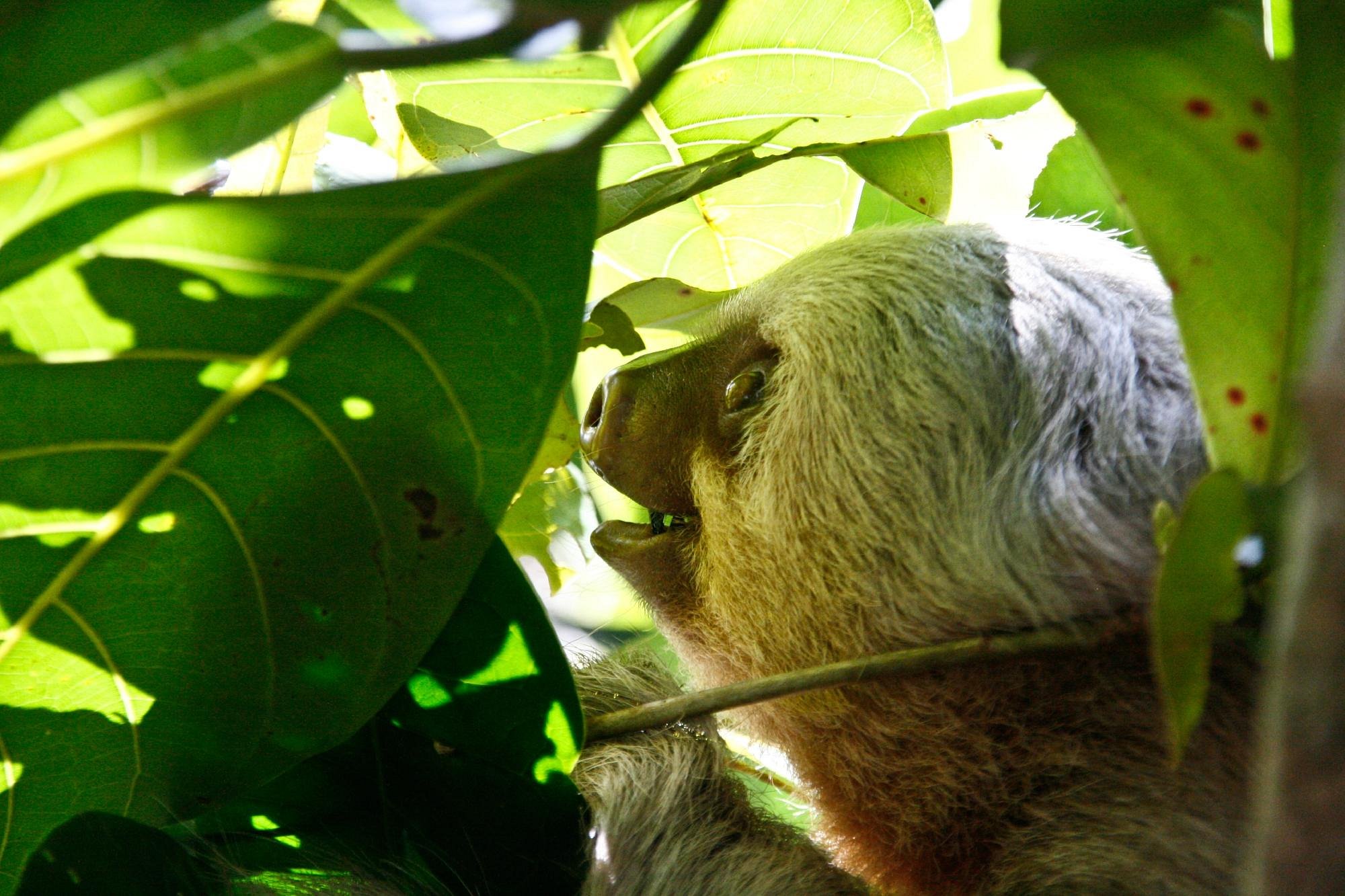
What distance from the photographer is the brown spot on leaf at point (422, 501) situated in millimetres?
1106

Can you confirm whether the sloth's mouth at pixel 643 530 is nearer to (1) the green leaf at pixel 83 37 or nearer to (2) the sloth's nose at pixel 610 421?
(2) the sloth's nose at pixel 610 421

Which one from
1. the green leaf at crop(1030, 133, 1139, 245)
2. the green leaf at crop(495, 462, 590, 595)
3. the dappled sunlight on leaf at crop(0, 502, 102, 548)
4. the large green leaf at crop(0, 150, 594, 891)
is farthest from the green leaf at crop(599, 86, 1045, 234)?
the dappled sunlight on leaf at crop(0, 502, 102, 548)

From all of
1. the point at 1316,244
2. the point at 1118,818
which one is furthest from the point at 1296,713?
the point at 1118,818

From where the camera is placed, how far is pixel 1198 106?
0.82m

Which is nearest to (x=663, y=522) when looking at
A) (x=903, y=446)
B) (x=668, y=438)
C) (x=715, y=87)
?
(x=668, y=438)

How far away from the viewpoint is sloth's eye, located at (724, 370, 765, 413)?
1842 mm

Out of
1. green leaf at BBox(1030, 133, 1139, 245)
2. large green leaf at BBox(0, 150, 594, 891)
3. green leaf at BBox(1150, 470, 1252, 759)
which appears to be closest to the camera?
green leaf at BBox(1150, 470, 1252, 759)

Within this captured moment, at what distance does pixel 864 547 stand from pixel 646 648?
777 mm

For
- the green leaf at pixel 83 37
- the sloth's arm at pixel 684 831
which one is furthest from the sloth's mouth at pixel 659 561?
the green leaf at pixel 83 37

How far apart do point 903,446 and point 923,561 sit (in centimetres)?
19

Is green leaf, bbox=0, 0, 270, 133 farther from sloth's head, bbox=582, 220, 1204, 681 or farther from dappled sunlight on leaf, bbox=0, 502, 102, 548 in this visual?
sloth's head, bbox=582, 220, 1204, 681

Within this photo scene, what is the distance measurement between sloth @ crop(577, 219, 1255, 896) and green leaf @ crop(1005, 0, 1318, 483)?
58 cm

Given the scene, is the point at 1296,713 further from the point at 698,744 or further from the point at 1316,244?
the point at 698,744

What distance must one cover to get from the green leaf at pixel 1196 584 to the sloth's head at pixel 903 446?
66 centimetres
